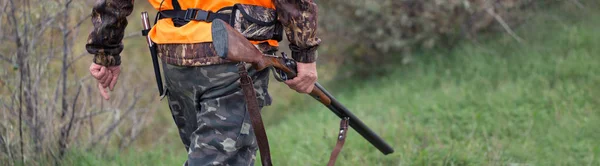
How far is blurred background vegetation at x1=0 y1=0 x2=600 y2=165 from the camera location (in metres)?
4.35

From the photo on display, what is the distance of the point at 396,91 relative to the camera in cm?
657

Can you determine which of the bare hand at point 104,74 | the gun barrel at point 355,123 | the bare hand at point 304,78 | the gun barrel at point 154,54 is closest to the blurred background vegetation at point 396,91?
the gun barrel at point 355,123

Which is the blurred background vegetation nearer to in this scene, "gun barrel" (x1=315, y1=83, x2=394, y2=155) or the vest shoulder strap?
"gun barrel" (x1=315, y1=83, x2=394, y2=155)

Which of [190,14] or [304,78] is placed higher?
[190,14]

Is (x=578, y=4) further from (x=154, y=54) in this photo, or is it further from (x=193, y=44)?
(x=193, y=44)

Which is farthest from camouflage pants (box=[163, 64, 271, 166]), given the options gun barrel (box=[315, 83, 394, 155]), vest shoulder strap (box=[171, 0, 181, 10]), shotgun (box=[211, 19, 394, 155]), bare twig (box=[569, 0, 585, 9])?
bare twig (box=[569, 0, 585, 9])

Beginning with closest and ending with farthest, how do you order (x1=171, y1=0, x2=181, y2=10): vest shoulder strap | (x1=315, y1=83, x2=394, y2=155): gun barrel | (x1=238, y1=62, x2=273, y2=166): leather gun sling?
(x1=238, y1=62, x2=273, y2=166): leather gun sling → (x1=171, y1=0, x2=181, y2=10): vest shoulder strap → (x1=315, y1=83, x2=394, y2=155): gun barrel

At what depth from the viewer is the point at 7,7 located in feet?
14.2

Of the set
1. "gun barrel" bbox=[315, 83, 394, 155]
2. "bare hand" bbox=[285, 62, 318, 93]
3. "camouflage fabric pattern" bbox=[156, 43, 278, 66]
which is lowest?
"gun barrel" bbox=[315, 83, 394, 155]

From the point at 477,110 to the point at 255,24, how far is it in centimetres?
313

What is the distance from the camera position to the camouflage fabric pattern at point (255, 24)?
2684 mm

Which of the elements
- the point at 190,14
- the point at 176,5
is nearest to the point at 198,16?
the point at 190,14

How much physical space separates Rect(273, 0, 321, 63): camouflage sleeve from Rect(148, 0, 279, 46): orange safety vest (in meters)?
0.08

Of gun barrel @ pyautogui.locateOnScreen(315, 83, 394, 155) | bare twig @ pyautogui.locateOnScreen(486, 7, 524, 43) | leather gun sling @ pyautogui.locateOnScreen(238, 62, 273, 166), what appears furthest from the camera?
bare twig @ pyautogui.locateOnScreen(486, 7, 524, 43)
